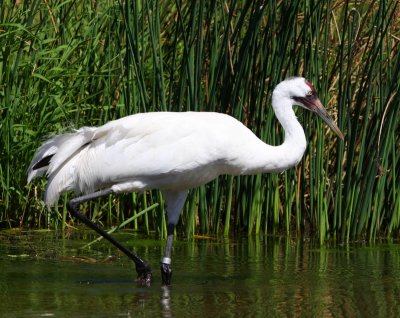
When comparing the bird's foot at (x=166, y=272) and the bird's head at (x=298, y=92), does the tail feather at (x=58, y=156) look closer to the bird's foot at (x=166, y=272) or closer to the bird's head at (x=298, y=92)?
the bird's foot at (x=166, y=272)

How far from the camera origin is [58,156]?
670cm

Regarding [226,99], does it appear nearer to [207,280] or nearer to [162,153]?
[162,153]

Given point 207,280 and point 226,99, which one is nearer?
point 207,280

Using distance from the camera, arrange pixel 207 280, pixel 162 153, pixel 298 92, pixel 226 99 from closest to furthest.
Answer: pixel 207 280 < pixel 162 153 < pixel 298 92 < pixel 226 99

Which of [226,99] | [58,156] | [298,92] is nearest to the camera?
[58,156]

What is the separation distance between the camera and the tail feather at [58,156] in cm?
669

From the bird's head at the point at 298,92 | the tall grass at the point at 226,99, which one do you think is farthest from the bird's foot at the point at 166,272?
the tall grass at the point at 226,99

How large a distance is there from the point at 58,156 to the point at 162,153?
65 centimetres

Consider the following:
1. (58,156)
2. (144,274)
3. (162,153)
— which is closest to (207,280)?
(144,274)

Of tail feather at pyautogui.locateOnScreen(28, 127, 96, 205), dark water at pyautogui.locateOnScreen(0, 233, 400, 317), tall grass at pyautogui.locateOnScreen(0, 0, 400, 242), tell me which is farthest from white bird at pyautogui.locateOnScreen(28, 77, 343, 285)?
tall grass at pyautogui.locateOnScreen(0, 0, 400, 242)

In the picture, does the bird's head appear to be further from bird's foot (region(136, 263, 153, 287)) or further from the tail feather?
bird's foot (region(136, 263, 153, 287))

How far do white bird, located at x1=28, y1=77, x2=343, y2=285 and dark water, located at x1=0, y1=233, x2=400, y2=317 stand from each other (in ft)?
1.21

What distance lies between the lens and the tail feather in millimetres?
6688

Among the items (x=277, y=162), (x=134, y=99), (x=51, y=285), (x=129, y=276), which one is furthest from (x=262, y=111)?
(x=51, y=285)
